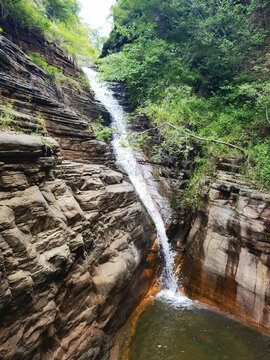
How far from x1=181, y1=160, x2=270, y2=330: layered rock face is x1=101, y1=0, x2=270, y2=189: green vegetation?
2197 millimetres

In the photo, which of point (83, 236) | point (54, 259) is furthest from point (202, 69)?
point (54, 259)

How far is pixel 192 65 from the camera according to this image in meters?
14.2

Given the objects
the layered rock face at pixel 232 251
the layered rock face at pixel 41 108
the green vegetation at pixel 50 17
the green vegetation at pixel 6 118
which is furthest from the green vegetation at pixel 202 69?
the green vegetation at pixel 6 118

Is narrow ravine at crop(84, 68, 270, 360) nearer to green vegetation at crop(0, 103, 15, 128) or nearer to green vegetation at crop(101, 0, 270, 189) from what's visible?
green vegetation at crop(101, 0, 270, 189)

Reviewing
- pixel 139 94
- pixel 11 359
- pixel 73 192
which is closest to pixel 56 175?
pixel 73 192

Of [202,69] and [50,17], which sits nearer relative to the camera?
[50,17]

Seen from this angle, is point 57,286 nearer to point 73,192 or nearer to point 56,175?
point 73,192

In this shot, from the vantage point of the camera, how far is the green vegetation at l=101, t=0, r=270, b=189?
32.7ft

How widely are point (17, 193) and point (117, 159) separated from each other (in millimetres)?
7845

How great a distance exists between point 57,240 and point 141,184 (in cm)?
668

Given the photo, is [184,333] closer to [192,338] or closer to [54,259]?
[192,338]

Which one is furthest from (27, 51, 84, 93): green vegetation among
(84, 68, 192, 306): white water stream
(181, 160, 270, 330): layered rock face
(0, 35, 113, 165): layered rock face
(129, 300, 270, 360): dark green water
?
(129, 300, 270, 360): dark green water

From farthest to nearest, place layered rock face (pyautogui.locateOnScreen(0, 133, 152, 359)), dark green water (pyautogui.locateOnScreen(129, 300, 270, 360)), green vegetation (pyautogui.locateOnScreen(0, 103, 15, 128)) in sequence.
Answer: dark green water (pyautogui.locateOnScreen(129, 300, 270, 360)) < green vegetation (pyautogui.locateOnScreen(0, 103, 15, 128)) < layered rock face (pyautogui.locateOnScreen(0, 133, 152, 359))

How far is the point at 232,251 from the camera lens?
6.95 m
